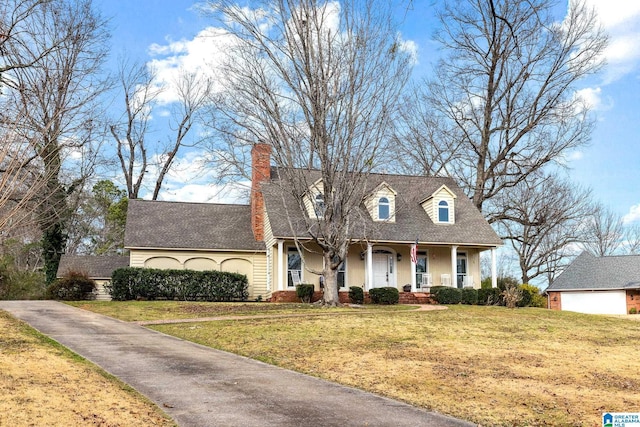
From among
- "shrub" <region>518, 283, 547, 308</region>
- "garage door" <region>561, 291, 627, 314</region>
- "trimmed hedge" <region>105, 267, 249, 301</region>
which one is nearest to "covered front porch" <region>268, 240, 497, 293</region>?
"shrub" <region>518, 283, 547, 308</region>

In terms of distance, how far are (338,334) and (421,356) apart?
134 inches

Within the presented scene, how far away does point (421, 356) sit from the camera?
44.0 feet

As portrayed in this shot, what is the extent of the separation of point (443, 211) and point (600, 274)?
57.5 ft

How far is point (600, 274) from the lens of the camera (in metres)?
43.4

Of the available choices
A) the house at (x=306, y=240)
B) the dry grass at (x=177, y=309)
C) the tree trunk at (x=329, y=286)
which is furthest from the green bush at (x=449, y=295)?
the tree trunk at (x=329, y=286)

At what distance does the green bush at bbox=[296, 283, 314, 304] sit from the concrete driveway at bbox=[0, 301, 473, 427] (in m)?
12.7

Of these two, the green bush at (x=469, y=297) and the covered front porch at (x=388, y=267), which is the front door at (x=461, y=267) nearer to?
the covered front porch at (x=388, y=267)

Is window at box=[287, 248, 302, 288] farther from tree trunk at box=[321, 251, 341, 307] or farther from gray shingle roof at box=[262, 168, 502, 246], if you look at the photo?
tree trunk at box=[321, 251, 341, 307]

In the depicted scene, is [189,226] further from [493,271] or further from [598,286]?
[598,286]

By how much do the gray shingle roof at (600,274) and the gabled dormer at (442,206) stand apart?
53.7 ft

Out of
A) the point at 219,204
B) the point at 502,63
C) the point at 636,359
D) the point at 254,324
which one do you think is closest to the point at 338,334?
the point at 254,324

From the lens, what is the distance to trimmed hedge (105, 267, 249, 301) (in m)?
26.6

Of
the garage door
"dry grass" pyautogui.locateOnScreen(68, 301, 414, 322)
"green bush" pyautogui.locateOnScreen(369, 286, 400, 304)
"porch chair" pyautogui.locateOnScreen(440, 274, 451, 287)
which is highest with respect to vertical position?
"porch chair" pyautogui.locateOnScreen(440, 274, 451, 287)

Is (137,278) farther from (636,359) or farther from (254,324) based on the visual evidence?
(636,359)
